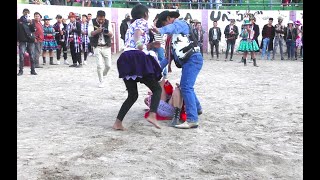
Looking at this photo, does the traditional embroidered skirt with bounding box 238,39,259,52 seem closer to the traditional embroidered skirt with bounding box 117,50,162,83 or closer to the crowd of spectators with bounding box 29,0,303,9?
the crowd of spectators with bounding box 29,0,303,9

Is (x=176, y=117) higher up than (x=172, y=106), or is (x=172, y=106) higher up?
(x=172, y=106)

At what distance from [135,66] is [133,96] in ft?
1.42

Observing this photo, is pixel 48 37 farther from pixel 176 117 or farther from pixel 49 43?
pixel 176 117

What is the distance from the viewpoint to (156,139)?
568cm

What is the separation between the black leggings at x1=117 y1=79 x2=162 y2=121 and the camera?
608 centimetres

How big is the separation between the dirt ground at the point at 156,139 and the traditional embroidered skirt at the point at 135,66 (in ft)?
2.49

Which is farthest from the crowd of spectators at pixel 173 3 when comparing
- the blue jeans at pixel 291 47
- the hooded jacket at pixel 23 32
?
the hooded jacket at pixel 23 32

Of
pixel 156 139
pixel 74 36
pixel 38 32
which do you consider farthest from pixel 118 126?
pixel 38 32

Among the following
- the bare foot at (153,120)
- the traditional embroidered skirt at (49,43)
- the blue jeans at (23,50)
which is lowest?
the bare foot at (153,120)

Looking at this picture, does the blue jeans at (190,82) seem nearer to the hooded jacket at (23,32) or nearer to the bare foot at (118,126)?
the bare foot at (118,126)

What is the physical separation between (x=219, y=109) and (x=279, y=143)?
2368 mm

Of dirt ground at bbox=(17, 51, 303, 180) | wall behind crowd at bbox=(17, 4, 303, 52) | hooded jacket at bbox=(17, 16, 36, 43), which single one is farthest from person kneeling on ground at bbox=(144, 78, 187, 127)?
wall behind crowd at bbox=(17, 4, 303, 52)

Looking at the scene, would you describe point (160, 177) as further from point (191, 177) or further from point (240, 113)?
point (240, 113)

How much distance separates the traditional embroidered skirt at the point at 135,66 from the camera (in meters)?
5.94
